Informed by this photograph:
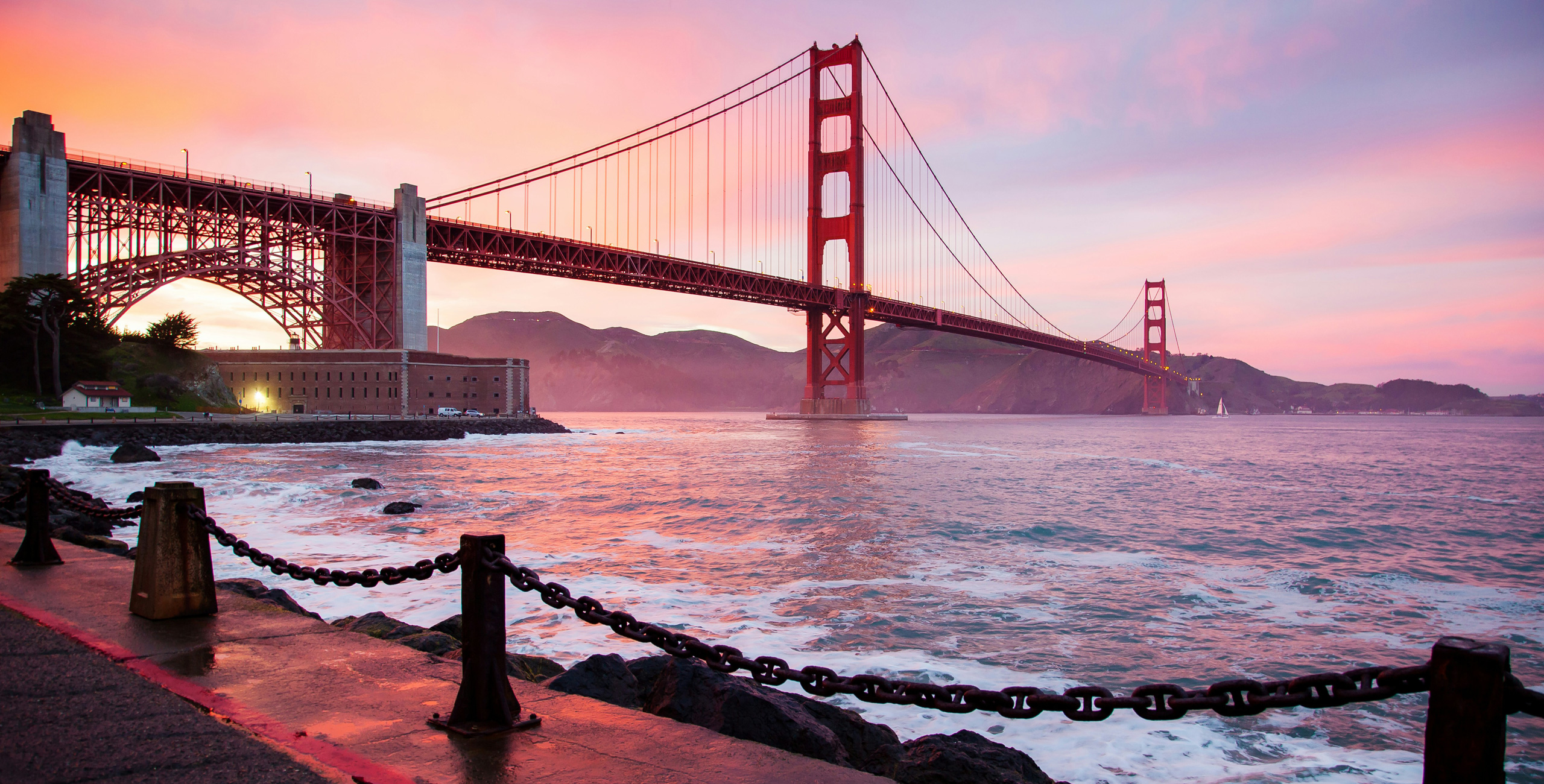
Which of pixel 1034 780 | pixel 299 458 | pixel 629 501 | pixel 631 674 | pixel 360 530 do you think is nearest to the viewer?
pixel 1034 780

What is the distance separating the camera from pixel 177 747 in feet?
9.53

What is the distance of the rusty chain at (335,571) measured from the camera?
3670 millimetres

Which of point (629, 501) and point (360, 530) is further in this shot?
point (629, 501)

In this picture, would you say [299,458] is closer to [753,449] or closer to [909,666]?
[753,449]

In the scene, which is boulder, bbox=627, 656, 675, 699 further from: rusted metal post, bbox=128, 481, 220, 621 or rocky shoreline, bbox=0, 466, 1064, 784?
rusted metal post, bbox=128, 481, 220, 621

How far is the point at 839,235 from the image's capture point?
7506cm

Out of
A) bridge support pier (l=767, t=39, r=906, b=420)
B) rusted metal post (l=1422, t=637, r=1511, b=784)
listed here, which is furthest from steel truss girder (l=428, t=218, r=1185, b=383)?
rusted metal post (l=1422, t=637, r=1511, b=784)

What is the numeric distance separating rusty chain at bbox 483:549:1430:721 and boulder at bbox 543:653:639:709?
4.90 ft

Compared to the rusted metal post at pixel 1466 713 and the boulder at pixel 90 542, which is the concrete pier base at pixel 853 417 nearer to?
the boulder at pixel 90 542

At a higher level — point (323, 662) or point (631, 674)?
point (323, 662)

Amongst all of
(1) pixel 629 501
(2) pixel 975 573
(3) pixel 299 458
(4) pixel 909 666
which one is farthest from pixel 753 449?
(4) pixel 909 666

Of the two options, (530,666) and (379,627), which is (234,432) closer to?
(379,627)

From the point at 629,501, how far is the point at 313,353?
43.7 meters

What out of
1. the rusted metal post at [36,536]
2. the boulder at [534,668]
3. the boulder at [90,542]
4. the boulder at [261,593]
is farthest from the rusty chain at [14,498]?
the boulder at [534,668]
